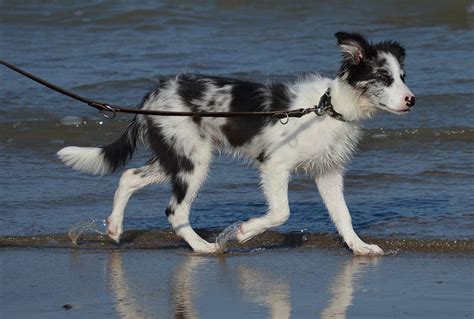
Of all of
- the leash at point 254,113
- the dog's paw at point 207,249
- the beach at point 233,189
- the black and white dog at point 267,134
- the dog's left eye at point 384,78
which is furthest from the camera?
the dog's paw at point 207,249

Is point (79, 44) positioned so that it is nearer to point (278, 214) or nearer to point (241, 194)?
point (241, 194)

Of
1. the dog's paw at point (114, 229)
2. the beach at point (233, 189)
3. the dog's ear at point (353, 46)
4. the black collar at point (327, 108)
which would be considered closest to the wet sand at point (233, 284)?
the beach at point (233, 189)

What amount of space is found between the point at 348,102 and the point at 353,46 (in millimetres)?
377

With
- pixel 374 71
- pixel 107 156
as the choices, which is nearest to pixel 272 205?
pixel 374 71

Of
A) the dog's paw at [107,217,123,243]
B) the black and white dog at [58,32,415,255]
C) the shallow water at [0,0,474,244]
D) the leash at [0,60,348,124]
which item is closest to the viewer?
the leash at [0,60,348,124]

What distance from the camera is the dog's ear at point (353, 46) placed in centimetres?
693

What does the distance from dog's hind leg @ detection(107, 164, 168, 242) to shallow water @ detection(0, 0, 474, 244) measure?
1.53 feet

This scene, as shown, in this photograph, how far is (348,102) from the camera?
7.12m

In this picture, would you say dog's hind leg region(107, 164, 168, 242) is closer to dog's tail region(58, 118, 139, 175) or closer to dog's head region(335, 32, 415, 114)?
dog's tail region(58, 118, 139, 175)

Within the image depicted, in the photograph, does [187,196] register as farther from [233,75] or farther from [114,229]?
[233,75]

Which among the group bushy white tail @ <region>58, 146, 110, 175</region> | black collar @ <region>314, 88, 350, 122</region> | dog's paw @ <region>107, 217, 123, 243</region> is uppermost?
black collar @ <region>314, 88, 350, 122</region>

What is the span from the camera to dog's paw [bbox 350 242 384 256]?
23.3 ft

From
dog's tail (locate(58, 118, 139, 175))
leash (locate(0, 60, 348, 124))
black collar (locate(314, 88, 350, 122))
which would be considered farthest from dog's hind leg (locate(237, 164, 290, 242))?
dog's tail (locate(58, 118, 139, 175))

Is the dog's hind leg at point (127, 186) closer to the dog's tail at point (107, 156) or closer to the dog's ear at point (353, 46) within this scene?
the dog's tail at point (107, 156)
